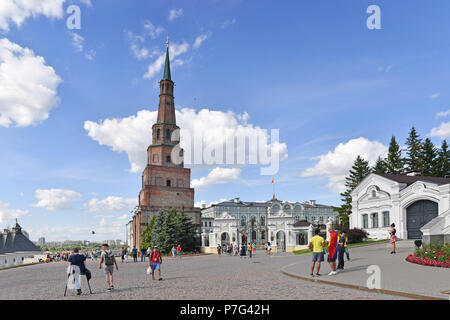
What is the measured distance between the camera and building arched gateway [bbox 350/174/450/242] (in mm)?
29831

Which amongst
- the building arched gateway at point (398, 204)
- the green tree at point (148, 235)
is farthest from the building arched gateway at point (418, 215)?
the green tree at point (148, 235)

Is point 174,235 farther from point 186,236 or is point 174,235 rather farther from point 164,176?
point 164,176

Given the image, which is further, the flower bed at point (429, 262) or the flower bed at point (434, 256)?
the flower bed at point (434, 256)

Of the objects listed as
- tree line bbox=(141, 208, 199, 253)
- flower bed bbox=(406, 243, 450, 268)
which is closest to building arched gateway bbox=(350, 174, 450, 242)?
flower bed bbox=(406, 243, 450, 268)

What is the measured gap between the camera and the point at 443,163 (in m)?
56.3

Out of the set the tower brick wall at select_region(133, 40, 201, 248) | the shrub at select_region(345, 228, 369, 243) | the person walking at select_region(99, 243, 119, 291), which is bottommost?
the shrub at select_region(345, 228, 369, 243)

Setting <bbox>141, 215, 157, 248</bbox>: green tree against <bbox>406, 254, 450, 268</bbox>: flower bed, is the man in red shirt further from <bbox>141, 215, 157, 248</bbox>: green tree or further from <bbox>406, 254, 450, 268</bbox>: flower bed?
<bbox>141, 215, 157, 248</bbox>: green tree

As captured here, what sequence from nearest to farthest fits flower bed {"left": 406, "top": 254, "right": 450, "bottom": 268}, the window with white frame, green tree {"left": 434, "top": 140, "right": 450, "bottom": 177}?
flower bed {"left": 406, "top": 254, "right": 450, "bottom": 268}
the window with white frame
green tree {"left": 434, "top": 140, "right": 450, "bottom": 177}

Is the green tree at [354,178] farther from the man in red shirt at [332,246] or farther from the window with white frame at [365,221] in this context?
the man in red shirt at [332,246]

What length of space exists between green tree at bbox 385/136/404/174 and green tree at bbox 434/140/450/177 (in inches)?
205

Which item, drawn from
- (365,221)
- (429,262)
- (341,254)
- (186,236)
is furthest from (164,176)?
(429,262)

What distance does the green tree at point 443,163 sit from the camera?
55.7 metres

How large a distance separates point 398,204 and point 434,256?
1979 centimetres
